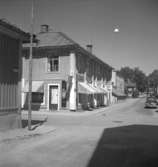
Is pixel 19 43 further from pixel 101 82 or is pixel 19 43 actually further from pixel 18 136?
pixel 101 82

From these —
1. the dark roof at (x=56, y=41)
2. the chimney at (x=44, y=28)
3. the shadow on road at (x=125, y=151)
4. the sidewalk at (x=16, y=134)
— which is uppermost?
the chimney at (x=44, y=28)

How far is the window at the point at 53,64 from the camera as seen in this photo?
24634mm

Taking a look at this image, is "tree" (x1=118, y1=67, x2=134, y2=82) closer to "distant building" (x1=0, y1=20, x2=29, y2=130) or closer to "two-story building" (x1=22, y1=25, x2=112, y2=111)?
"two-story building" (x1=22, y1=25, x2=112, y2=111)

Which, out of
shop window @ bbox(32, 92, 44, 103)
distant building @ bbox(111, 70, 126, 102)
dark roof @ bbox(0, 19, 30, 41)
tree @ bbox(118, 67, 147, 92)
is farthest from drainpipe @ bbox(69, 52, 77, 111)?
tree @ bbox(118, 67, 147, 92)

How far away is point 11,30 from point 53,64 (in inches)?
541

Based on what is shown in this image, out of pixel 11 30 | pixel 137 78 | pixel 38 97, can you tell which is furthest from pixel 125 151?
pixel 137 78

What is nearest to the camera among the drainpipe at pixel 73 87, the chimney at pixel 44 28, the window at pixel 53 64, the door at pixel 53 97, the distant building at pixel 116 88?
the drainpipe at pixel 73 87

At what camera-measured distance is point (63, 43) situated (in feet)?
77.7

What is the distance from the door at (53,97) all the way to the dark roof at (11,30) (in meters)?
12.0

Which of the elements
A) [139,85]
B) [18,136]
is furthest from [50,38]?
[139,85]

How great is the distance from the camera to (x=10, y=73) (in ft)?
38.4

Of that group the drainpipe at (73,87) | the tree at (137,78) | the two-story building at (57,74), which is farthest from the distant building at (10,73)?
the tree at (137,78)

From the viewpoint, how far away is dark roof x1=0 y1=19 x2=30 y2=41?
421 inches

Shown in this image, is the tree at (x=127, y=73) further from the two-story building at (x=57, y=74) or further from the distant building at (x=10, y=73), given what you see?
the distant building at (x=10, y=73)
